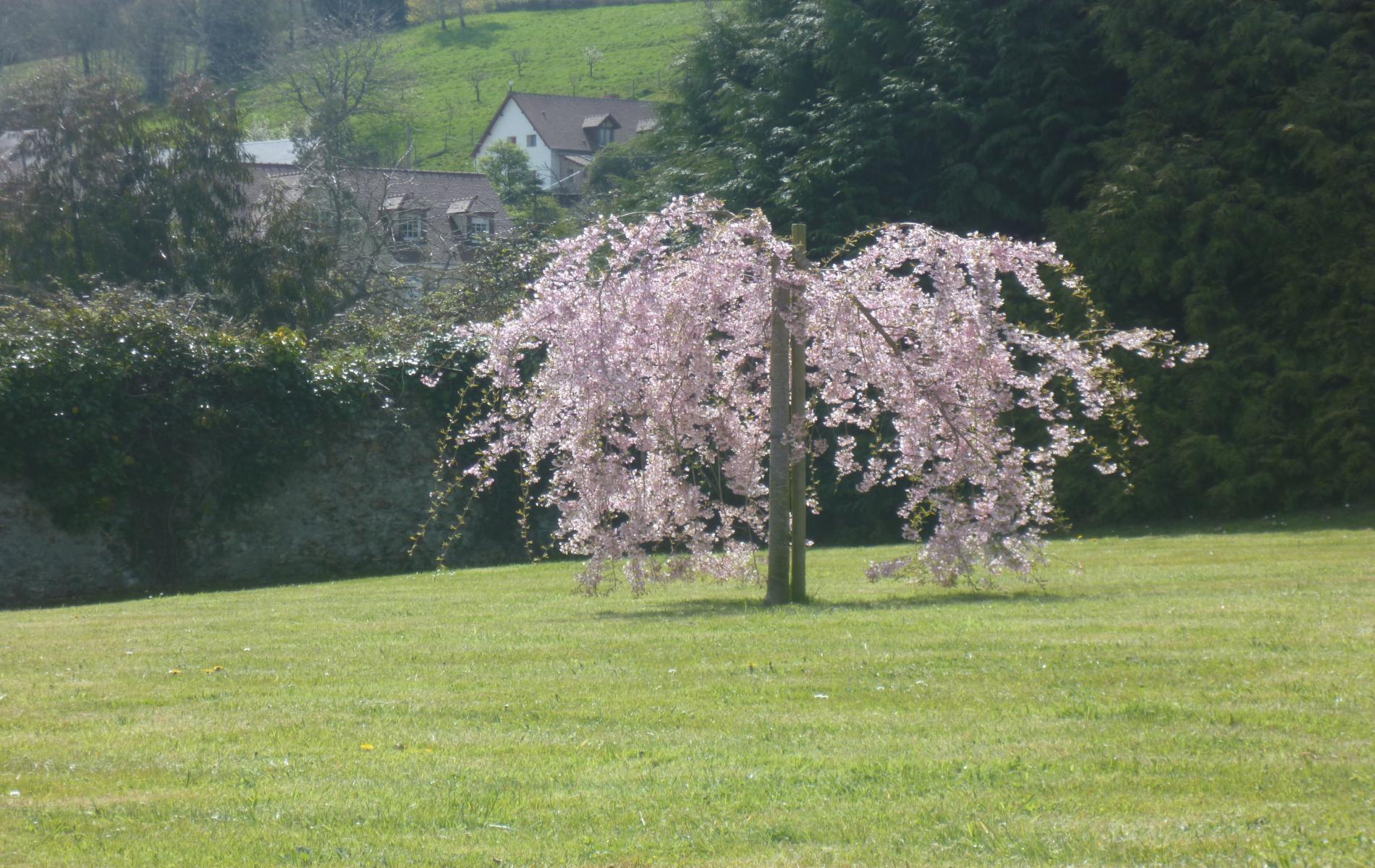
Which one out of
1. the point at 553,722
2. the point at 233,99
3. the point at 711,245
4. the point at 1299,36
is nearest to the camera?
the point at 553,722

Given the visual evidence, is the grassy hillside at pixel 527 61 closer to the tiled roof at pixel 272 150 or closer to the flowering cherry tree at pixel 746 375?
the tiled roof at pixel 272 150

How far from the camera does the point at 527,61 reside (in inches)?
3187

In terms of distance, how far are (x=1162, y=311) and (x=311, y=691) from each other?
16.2 metres

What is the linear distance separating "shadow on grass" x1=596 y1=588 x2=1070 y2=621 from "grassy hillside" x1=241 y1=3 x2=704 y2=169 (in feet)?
191

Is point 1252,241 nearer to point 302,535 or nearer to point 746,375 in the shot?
point 746,375

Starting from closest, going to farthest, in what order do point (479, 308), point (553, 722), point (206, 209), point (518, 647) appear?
point (553, 722) < point (518, 647) < point (479, 308) < point (206, 209)

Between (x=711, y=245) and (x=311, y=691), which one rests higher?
(x=711, y=245)

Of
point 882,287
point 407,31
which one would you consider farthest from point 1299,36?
point 407,31

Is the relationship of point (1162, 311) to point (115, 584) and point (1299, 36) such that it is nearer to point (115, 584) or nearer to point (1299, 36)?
point (1299, 36)

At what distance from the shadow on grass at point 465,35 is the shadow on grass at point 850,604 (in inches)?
3104

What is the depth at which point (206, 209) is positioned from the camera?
25.8 m

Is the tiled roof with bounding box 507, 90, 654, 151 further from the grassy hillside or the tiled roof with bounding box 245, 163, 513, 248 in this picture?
the tiled roof with bounding box 245, 163, 513, 248

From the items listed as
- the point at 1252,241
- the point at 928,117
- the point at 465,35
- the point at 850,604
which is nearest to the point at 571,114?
the point at 465,35

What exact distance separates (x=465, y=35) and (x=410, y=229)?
2067 inches
